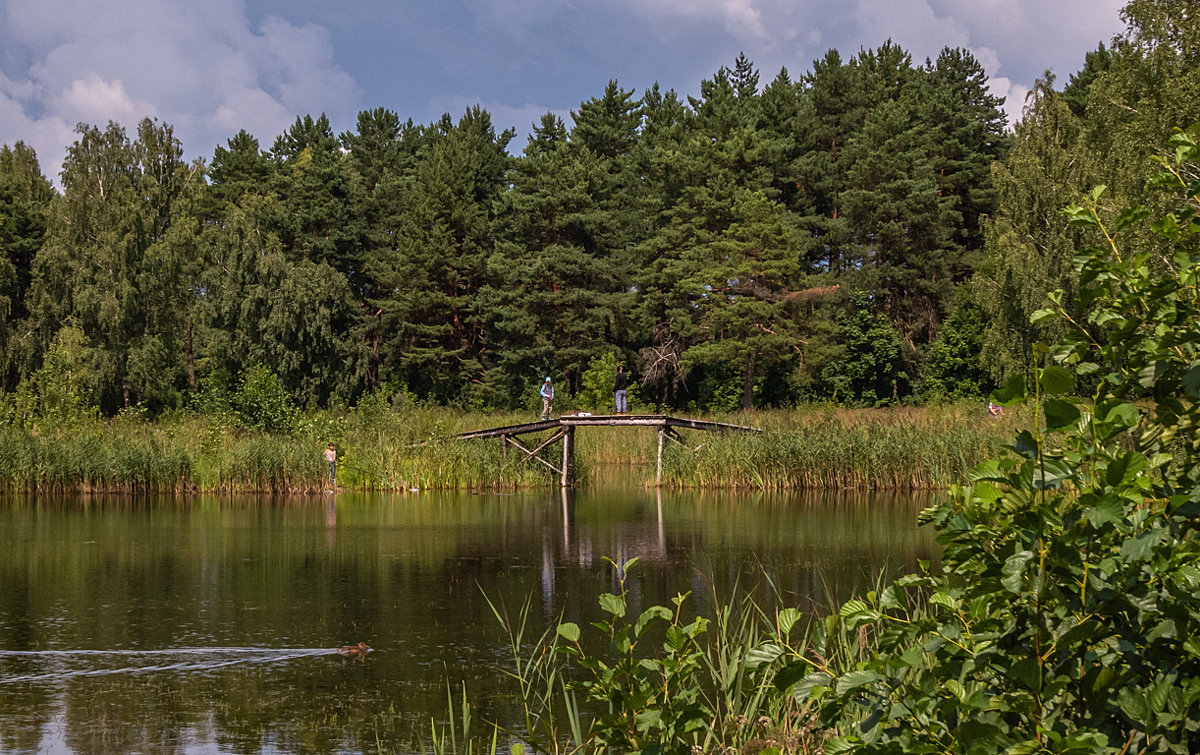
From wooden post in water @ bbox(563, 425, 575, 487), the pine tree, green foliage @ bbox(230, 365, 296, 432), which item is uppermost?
the pine tree

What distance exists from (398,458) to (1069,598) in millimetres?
22894

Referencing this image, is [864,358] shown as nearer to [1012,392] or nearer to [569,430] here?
[569,430]

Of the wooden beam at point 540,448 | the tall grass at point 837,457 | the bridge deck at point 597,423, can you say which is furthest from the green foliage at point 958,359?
the wooden beam at point 540,448

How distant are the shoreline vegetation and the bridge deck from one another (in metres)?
0.41

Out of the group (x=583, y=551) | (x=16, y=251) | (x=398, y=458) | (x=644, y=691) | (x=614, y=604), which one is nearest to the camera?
(x=614, y=604)

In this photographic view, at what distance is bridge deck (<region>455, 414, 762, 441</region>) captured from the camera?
85.3ft

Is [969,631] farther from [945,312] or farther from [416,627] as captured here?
[945,312]

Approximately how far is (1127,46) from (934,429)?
9.80 metres

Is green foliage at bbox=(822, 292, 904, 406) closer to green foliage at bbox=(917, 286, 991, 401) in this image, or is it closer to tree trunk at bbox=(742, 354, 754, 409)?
green foliage at bbox=(917, 286, 991, 401)

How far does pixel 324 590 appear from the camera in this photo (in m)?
11.9

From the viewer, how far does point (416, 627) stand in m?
9.94

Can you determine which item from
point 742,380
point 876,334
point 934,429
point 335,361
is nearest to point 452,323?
point 335,361

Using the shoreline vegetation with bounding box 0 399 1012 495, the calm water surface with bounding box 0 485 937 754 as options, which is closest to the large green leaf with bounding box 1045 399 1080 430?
the calm water surface with bounding box 0 485 937 754

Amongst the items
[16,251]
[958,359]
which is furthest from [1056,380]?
[16,251]
